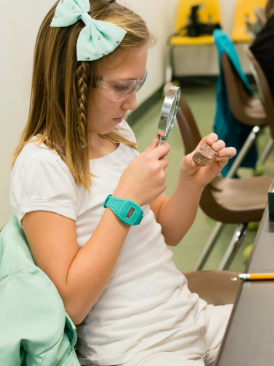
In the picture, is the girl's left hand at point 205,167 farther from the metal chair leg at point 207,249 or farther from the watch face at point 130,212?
the metal chair leg at point 207,249

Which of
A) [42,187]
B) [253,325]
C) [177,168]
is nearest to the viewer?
[253,325]

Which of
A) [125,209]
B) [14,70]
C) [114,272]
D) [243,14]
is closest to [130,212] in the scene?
[125,209]

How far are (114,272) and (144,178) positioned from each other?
212 mm

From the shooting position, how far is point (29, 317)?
84 centimetres

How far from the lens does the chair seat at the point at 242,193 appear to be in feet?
6.10

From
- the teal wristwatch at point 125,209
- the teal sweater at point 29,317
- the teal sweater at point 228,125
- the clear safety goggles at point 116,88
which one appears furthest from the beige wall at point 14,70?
the teal sweater at point 29,317

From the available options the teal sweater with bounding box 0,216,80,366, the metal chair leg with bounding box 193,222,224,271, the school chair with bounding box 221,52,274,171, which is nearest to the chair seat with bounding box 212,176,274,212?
the metal chair leg with bounding box 193,222,224,271

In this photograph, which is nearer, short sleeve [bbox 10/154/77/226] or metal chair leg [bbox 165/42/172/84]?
short sleeve [bbox 10/154/77/226]

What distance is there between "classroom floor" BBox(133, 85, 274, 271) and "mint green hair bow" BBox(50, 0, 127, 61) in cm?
152

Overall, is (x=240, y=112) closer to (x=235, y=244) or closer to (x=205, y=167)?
(x=235, y=244)

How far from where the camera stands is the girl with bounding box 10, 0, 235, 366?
973mm

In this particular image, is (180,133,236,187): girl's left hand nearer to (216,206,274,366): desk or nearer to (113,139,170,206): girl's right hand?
(113,139,170,206): girl's right hand

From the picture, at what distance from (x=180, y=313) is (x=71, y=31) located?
0.62 meters

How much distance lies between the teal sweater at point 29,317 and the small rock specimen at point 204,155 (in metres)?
0.39
